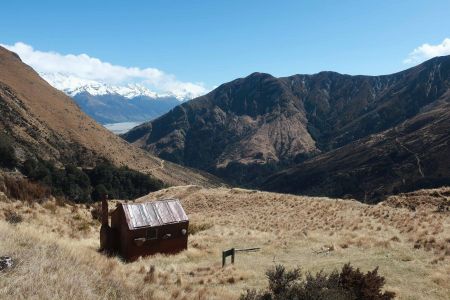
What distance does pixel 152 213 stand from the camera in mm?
24328

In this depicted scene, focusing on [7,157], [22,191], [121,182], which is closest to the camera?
[22,191]

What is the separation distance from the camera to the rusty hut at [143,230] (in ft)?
74.8

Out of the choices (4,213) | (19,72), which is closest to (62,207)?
(4,213)

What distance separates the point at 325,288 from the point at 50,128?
136315mm

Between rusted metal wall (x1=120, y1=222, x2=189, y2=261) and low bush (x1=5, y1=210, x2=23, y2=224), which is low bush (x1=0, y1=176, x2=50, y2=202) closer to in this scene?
low bush (x1=5, y1=210, x2=23, y2=224)

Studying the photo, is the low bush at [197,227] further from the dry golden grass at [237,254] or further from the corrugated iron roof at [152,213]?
the corrugated iron roof at [152,213]

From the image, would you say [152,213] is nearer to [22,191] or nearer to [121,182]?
[22,191]

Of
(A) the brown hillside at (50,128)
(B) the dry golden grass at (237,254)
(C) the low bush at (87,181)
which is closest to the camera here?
(B) the dry golden grass at (237,254)

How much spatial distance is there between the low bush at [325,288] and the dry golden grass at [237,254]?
5.32ft

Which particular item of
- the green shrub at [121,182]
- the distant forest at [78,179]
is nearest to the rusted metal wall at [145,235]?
the distant forest at [78,179]

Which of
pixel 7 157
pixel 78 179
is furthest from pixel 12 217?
pixel 78 179

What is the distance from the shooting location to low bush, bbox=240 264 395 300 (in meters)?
11.4

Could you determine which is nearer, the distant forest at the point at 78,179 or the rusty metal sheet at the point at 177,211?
the rusty metal sheet at the point at 177,211

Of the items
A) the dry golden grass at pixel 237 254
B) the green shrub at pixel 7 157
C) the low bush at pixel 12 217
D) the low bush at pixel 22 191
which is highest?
the green shrub at pixel 7 157
